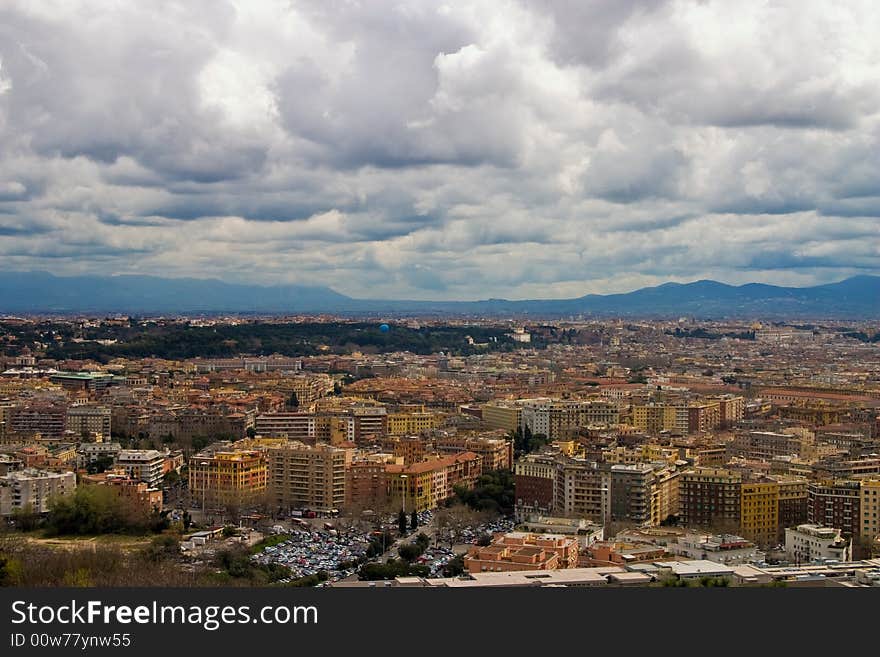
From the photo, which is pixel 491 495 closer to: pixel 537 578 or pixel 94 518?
pixel 94 518

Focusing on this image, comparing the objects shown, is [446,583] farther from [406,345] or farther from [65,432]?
[406,345]

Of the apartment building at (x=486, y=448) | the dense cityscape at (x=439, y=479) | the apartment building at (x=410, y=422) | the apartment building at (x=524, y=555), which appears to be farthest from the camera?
the apartment building at (x=410, y=422)

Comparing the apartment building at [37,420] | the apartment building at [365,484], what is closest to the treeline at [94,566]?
the apartment building at [365,484]

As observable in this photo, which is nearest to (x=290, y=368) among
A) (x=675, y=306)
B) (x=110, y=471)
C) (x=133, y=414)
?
(x=133, y=414)

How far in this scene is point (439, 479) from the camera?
77.6ft

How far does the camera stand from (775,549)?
18469mm

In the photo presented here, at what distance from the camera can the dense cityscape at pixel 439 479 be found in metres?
16.3

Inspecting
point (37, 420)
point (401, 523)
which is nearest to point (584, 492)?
point (401, 523)

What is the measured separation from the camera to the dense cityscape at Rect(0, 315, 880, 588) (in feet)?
53.5

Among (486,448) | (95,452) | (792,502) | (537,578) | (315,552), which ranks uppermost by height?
(537,578)

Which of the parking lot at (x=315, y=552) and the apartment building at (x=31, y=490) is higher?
the apartment building at (x=31, y=490)

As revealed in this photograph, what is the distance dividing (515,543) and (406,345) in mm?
50115

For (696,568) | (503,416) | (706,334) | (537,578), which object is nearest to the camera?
(537,578)

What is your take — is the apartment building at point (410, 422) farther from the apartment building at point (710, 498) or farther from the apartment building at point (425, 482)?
the apartment building at point (710, 498)
